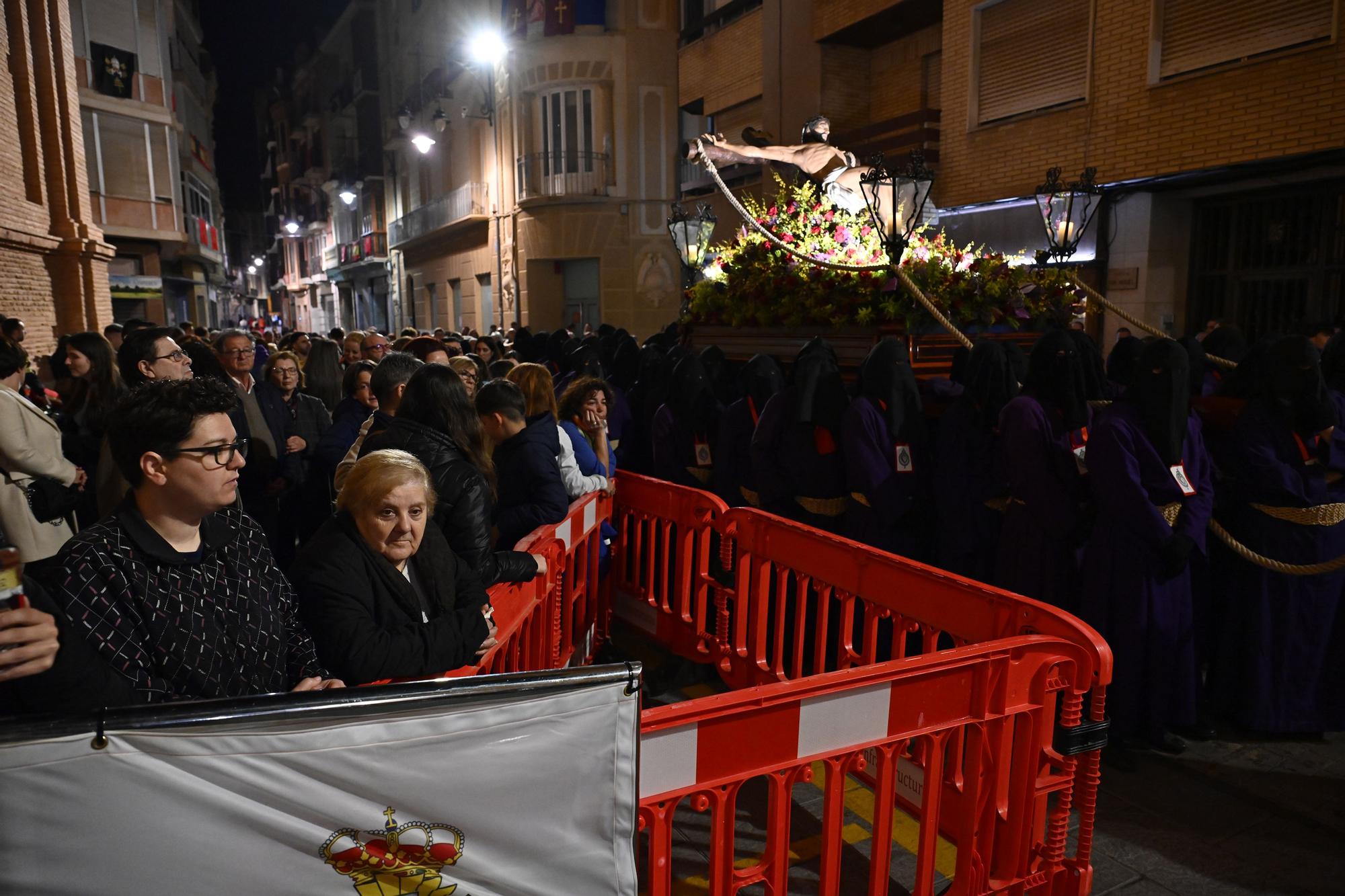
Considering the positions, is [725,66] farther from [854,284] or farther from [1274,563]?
[1274,563]

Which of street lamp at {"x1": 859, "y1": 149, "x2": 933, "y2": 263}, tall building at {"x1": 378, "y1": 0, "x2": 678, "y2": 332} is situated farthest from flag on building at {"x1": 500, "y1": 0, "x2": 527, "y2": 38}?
street lamp at {"x1": 859, "y1": 149, "x2": 933, "y2": 263}

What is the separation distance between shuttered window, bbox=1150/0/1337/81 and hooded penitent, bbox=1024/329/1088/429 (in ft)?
27.6

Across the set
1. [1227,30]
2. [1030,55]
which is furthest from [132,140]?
[1227,30]

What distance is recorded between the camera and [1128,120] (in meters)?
12.0

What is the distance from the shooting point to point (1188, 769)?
13.5ft

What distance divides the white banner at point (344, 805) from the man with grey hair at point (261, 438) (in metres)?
3.85

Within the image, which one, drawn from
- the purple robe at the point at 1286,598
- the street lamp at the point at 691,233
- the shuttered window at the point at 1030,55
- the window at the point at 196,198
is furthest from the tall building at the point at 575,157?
the purple robe at the point at 1286,598

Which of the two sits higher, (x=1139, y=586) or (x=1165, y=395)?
(x=1165, y=395)

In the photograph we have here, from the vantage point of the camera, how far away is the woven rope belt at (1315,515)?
4285 millimetres

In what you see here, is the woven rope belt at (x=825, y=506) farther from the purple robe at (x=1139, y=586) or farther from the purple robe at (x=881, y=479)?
the purple robe at (x=1139, y=586)

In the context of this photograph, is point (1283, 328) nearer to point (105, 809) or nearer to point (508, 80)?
point (105, 809)

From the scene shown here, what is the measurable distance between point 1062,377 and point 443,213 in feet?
92.4

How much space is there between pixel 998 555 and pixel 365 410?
4.18 metres

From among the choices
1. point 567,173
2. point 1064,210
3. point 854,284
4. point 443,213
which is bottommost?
point 854,284
